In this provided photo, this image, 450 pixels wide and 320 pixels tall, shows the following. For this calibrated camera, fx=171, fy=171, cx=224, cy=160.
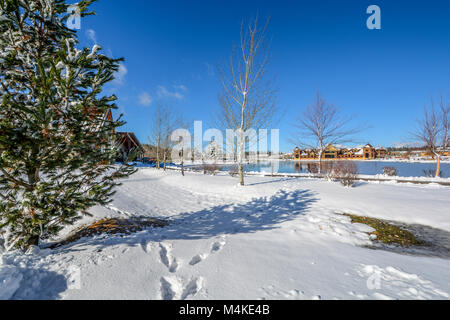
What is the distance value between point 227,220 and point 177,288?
3287 millimetres

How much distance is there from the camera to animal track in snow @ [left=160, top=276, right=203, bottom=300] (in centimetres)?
197

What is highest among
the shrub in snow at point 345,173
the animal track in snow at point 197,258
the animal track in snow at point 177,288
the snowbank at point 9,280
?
the shrub in snow at point 345,173

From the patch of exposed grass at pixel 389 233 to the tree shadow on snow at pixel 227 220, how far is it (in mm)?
1662

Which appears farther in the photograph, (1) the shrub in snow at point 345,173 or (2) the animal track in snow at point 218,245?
(1) the shrub in snow at point 345,173

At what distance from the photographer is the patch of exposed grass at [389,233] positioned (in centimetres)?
373

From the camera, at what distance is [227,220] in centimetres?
531

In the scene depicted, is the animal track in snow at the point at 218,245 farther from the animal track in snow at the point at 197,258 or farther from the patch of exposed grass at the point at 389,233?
the patch of exposed grass at the point at 389,233

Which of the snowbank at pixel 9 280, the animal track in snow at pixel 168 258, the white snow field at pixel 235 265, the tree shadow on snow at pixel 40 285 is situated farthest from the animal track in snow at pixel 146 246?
the snowbank at pixel 9 280

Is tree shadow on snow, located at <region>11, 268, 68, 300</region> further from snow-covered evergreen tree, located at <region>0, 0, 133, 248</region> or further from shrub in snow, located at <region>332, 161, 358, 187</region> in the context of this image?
shrub in snow, located at <region>332, 161, 358, 187</region>

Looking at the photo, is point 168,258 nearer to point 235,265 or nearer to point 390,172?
point 235,265

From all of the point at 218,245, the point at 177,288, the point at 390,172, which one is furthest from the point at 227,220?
the point at 390,172
